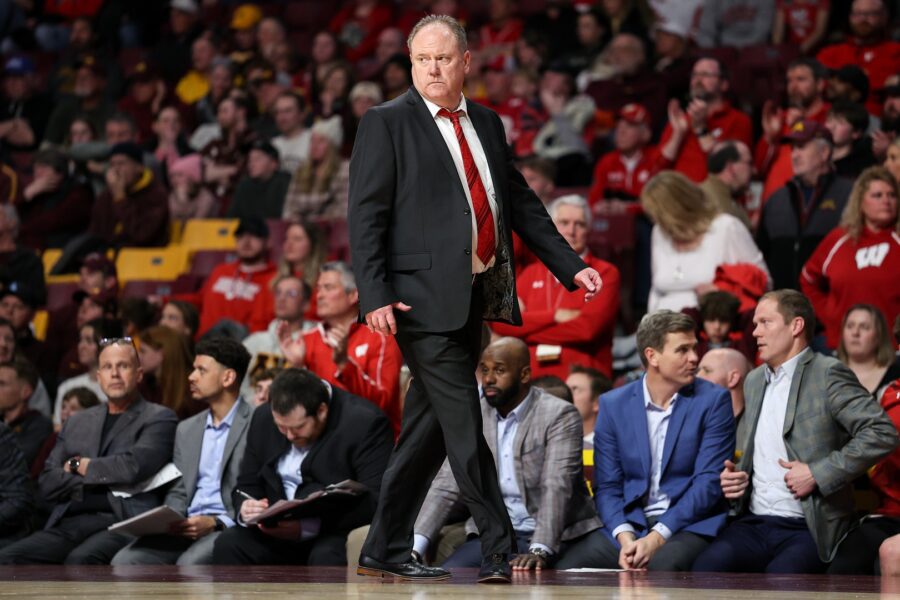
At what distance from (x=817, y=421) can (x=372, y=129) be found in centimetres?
218

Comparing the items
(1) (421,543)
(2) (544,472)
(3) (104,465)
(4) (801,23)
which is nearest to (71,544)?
(3) (104,465)

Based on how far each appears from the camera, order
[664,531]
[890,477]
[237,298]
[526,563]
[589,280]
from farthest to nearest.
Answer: [237,298] → [890,477] → [664,531] → [526,563] → [589,280]

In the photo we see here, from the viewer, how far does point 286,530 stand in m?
5.80

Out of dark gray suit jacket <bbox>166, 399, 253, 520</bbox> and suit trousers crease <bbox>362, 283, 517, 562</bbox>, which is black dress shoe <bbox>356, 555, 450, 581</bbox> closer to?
suit trousers crease <bbox>362, 283, 517, 562</bbox>

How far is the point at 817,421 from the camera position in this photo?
5.30 m

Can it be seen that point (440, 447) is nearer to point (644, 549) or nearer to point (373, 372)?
point (644, 549)

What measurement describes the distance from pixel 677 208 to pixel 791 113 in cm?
151

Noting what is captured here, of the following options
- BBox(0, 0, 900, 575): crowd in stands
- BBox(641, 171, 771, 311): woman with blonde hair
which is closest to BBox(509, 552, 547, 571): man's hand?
BBox(0, 0, 900, 575): crowd in stands

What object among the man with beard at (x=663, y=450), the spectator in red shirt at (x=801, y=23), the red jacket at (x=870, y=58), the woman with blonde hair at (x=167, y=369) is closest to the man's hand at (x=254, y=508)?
the man with beard at (x=663, y=450)

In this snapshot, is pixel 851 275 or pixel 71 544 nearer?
pixel 71 544

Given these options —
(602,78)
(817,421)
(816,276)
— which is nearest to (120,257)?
(602,78)

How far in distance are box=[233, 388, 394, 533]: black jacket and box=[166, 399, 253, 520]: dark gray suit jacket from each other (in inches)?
8.6

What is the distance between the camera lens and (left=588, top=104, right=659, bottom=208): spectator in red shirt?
29.1 feet

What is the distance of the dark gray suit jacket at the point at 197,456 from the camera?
6.39 m
